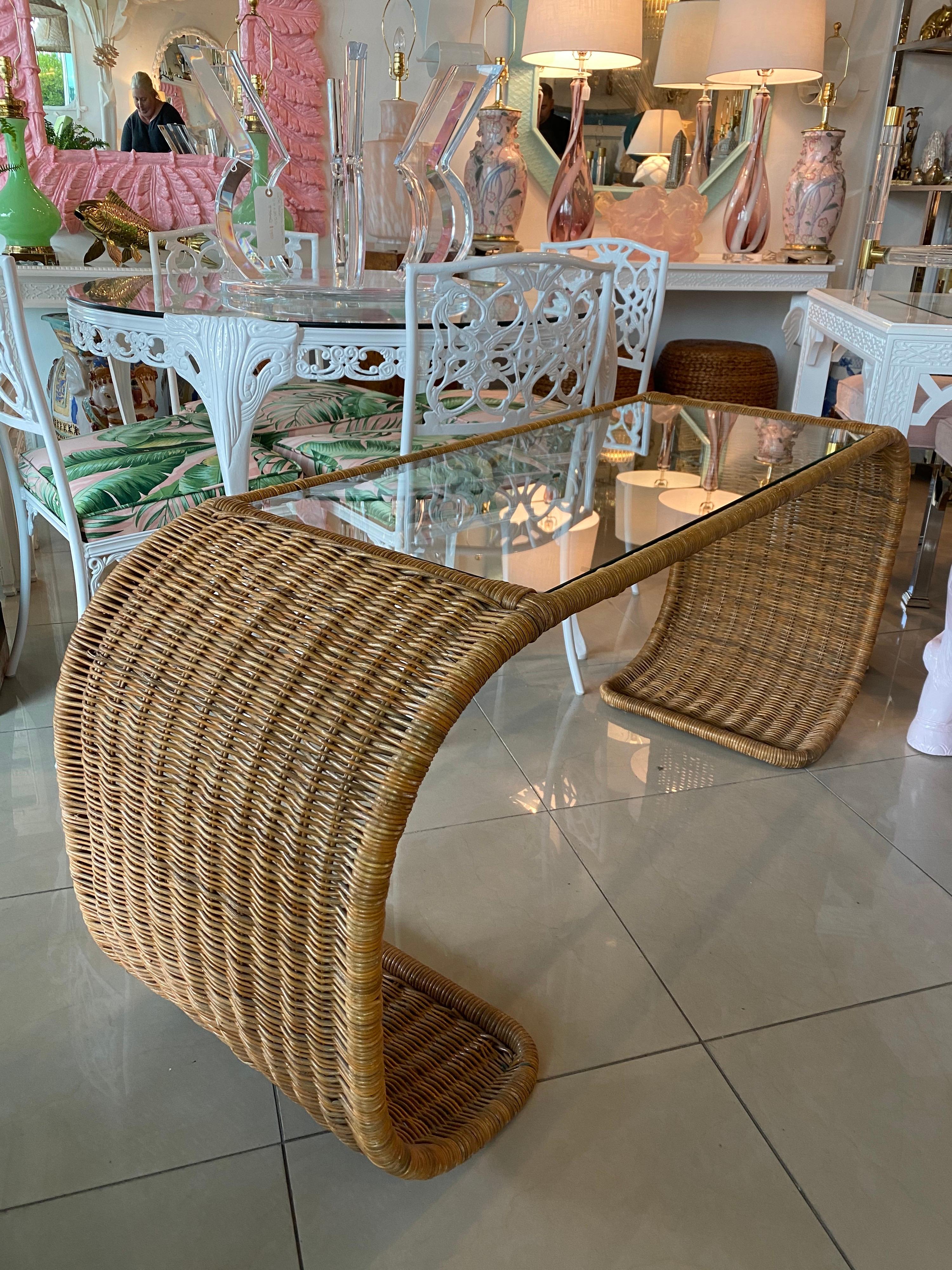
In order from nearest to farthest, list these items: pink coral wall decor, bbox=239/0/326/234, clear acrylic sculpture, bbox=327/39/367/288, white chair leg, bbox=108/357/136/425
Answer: clear acrylic sculpture, bbox=327/39/367/288, white chair leg, bbox=108/357/136/425, pink coral wall decor, bbox=239/0/326/234

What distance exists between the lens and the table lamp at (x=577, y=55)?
2971mm

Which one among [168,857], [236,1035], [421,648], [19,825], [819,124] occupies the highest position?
[819,124]

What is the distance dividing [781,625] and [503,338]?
79 centimetres

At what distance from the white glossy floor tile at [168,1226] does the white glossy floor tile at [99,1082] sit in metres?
0.02

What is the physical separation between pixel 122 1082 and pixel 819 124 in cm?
389

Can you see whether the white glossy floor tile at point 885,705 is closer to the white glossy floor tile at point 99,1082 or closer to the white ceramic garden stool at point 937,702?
the white ceramic garden stool at point 937,702

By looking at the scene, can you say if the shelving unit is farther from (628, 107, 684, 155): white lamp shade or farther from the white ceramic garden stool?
the white ceramic garden stool

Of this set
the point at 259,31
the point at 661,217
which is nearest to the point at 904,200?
the point at 661,217

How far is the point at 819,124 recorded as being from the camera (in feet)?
11.8

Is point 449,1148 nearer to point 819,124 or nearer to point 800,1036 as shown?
point 800,1036

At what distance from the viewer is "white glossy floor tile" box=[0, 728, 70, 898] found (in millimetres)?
1369

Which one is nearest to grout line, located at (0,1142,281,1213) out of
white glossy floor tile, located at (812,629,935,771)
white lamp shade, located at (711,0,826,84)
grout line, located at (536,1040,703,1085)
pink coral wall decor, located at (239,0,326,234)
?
A: grout line, located at (536,1040,703,1085)

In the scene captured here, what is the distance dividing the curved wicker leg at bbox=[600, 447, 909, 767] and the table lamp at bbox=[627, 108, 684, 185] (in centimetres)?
225

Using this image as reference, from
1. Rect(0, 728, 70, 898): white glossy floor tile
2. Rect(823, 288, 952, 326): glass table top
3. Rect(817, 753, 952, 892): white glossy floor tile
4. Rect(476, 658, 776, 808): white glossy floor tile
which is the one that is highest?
Rect(823, 288, 952, 326): glass table top
